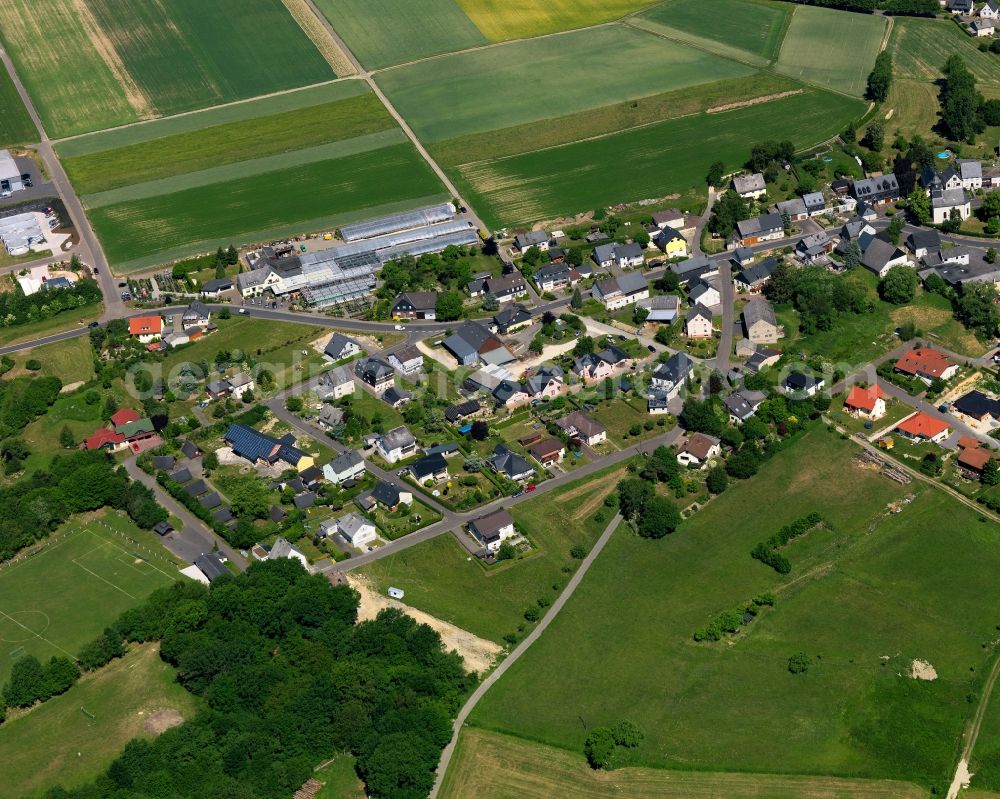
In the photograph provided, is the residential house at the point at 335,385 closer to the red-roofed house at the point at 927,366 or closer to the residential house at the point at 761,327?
the residential house at the point at 761,327

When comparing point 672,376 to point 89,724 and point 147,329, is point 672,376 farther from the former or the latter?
point 89,724

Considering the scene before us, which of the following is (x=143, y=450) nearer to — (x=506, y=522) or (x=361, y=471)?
(x=361, y=471)

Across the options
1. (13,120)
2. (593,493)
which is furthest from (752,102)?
(13,120)

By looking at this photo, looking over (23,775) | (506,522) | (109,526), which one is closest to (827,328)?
(506,522)

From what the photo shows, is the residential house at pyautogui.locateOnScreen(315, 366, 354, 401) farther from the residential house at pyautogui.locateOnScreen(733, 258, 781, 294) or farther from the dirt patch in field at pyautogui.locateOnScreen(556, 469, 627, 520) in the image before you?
the residential house at pyautogui.locateOnScreen(733, 258, 781, 294)

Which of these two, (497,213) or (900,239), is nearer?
(900,239)

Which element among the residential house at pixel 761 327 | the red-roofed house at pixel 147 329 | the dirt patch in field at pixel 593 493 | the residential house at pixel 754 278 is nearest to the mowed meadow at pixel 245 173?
the red-roofed house at pixel 147 329
